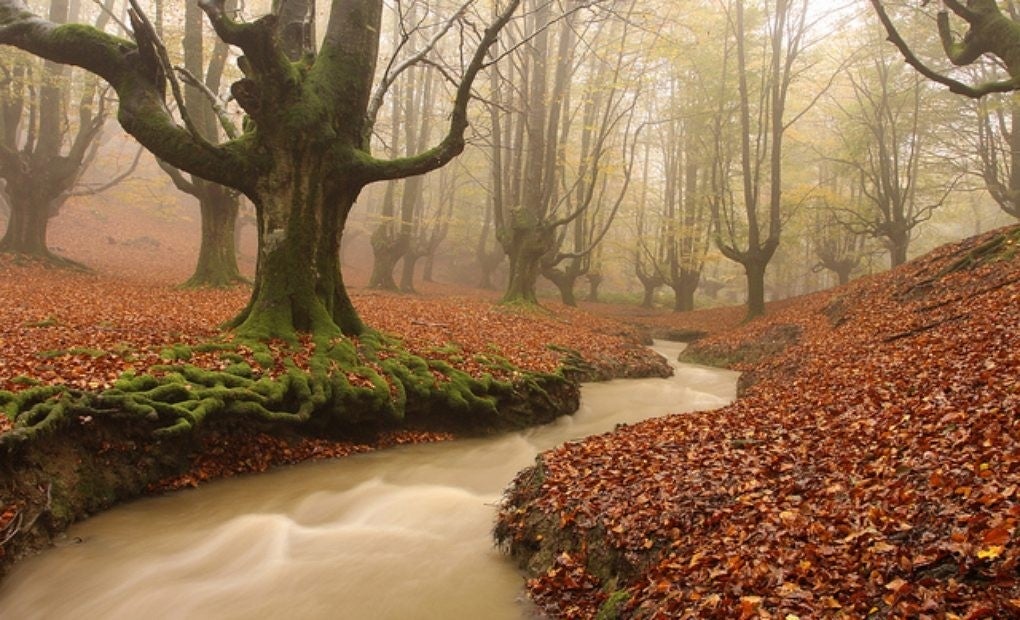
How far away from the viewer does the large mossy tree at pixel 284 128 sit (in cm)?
809

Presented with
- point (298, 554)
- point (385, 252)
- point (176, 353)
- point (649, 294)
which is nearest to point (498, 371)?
point (176, 353)

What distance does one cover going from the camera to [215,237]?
→ 55.0ft

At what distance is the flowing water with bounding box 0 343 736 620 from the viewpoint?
452 centimetres

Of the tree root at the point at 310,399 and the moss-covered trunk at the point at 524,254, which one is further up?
the moss-covered trunk at the point at 524,254

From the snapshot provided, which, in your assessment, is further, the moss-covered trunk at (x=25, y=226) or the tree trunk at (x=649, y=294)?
the tree trunk at (x=649, y=294)

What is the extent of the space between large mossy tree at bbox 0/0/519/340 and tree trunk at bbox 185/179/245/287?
7790 mm

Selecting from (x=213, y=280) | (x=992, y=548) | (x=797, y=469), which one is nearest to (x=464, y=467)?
(x=797, y=469)

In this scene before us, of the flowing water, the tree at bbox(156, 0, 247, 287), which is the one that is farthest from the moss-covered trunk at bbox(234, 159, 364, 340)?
the tree at bbox(156, 0, 247, 287)

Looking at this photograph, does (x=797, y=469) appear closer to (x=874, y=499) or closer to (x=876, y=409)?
(x=874, y=499)

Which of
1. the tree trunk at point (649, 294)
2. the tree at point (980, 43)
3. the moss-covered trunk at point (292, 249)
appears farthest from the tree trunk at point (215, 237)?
A: the tree trunk at point (649, 294)

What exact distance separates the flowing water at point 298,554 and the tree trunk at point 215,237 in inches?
435

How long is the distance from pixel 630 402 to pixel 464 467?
15.7ft

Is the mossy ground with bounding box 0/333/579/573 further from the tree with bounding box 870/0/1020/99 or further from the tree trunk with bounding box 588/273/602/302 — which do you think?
the tree trunk with bounding box 588/273/602/302

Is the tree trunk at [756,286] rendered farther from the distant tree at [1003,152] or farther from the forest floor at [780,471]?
the forest floor at [780,471]
